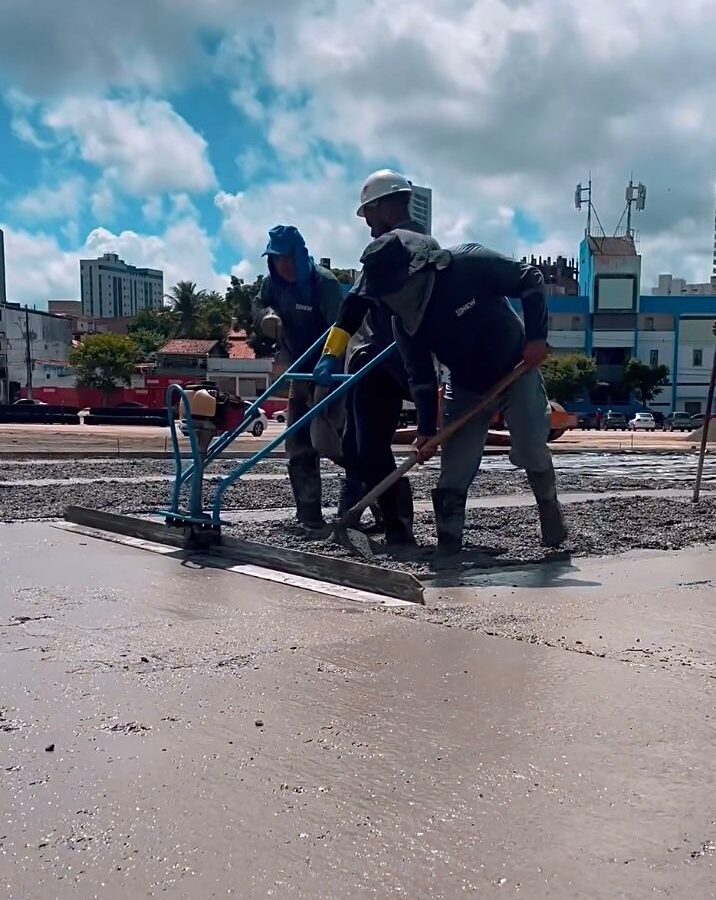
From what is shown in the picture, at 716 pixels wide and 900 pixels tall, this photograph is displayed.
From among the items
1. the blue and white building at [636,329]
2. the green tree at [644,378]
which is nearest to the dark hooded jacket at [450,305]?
the green tree at [644,378]

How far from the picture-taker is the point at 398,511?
6254mm

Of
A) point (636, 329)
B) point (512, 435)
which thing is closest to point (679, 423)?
point (636, 329)

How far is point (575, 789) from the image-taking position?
7.93 ft

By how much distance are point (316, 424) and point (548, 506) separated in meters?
1.88

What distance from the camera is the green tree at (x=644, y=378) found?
5784 centimetres

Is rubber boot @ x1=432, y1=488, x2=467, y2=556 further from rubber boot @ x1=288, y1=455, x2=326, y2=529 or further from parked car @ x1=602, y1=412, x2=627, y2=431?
parked car @ x1=602, y1=412, x2=627, y2=431

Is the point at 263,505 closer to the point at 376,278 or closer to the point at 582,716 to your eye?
the point at 376,278

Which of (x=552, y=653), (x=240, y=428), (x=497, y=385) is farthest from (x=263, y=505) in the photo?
(x=552, y=653)

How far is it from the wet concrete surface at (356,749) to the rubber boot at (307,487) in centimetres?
258

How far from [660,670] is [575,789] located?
112cm

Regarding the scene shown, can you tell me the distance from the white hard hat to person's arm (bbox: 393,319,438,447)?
1049 mm

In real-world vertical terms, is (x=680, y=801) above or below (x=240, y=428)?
below

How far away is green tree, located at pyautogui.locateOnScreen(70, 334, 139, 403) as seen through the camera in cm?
5872

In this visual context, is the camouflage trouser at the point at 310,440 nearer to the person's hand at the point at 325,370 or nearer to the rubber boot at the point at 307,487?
the rubber boot at the point at 307,487
